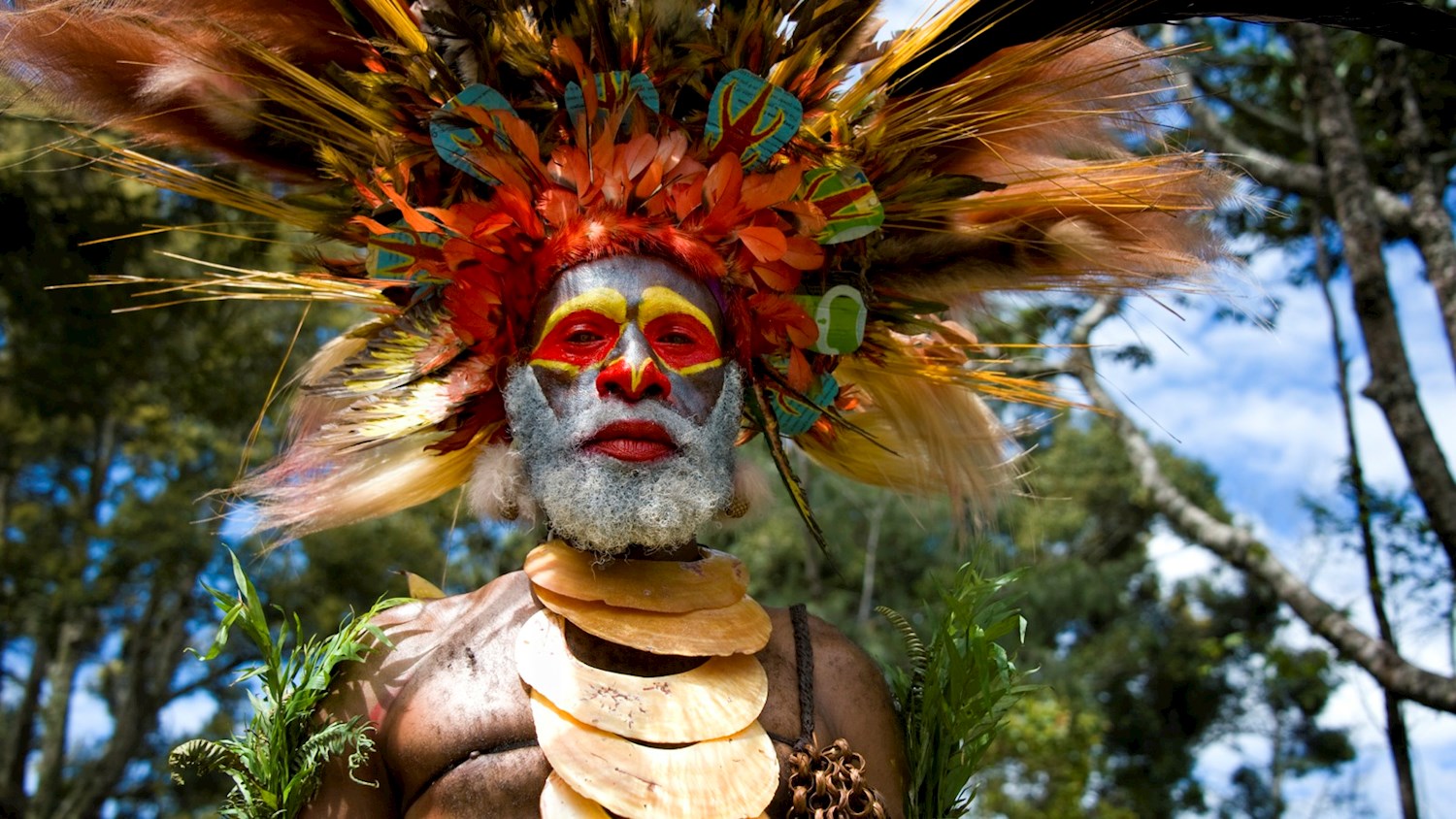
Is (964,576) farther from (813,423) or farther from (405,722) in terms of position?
(405,722)

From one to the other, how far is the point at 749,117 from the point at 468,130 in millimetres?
593

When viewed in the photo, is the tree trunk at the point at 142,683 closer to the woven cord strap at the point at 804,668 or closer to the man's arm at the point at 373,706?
the man's arm at the point at 373,706

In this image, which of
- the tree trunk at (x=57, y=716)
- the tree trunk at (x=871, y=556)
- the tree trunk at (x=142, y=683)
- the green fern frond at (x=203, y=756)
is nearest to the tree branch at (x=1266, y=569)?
the green fern frond at (x=203, y=756)

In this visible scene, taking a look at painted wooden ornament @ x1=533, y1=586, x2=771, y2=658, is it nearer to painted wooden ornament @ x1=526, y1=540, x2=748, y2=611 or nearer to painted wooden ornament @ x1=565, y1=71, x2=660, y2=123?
painted wooden ornament @ x1=526, y1=540, x2=748, y2=611

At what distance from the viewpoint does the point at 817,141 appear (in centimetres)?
263

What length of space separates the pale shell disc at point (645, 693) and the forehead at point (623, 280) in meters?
0.69

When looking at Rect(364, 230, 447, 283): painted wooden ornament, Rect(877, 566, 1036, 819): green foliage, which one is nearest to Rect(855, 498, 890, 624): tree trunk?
Rect(877, 566, 1036, 819): green foliage

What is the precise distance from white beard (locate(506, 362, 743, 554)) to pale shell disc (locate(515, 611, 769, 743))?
0.23 metres

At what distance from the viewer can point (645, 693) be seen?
2.34 meters

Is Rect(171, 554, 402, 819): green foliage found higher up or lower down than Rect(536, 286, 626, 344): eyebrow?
lower down


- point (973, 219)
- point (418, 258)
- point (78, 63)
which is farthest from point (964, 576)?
point (78, 63)

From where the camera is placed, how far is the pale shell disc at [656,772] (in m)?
2.19

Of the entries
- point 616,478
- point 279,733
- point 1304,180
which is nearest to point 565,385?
point 616,478

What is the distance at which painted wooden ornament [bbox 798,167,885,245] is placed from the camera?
2.61 metres
